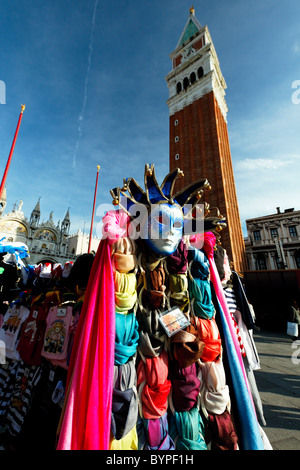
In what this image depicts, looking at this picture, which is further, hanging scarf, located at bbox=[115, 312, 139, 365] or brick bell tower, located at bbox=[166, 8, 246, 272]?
brick bell tower, located at bbox=[166, 8, 246, 272]

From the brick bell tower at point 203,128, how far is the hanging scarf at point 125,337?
14.9m

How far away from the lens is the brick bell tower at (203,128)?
17406 mm

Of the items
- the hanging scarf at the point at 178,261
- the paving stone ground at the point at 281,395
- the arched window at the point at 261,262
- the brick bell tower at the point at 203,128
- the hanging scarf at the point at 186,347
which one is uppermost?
the brick bell tower at the point at 203,128

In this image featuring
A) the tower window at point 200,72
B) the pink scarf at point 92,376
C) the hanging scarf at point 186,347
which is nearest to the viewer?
the pink scarf at point 92,376

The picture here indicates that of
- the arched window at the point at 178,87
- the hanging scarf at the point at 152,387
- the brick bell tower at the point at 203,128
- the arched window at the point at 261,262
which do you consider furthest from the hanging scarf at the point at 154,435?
the arched window at the point at 178,87

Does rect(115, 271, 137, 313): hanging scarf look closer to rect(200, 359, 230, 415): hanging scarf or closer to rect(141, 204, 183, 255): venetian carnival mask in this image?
rect(141, 204, 183, 255): venetian carnival mask

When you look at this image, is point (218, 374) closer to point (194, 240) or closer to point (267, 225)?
point (194, 240)

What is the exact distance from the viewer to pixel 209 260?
2293mm

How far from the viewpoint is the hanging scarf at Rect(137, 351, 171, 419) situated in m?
1.56

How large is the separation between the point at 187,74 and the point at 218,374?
2934cm

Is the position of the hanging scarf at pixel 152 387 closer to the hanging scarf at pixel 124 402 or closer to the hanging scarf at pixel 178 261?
the hanging scarf at pixel 124 402

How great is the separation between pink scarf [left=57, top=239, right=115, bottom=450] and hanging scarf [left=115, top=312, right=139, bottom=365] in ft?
0.35

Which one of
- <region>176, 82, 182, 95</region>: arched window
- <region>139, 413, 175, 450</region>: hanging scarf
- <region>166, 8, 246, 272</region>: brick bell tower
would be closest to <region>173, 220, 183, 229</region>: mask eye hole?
<region>139, 413, 175, 450</region>: hanging scarf

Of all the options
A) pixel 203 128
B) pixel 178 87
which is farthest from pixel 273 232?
pixel 178 87
